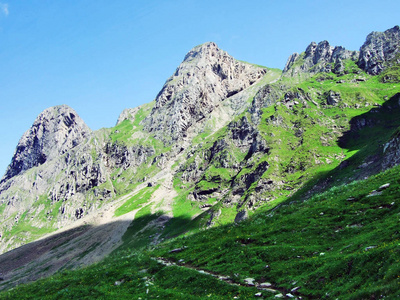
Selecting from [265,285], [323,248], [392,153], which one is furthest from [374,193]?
[392,153]

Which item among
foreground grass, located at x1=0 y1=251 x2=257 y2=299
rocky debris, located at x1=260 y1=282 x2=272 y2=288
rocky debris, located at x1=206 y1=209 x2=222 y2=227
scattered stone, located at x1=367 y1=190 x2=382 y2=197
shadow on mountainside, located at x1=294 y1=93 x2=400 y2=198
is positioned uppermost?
foreground grass, located at x1=0 y1=251 x2=257 y2=299

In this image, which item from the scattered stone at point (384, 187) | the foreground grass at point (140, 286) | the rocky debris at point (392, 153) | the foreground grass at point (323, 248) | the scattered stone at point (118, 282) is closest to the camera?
the foreground grass at point (323, 248)

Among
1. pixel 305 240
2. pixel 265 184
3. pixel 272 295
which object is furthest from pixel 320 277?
pixel 265 184

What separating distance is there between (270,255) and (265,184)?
146544 mm

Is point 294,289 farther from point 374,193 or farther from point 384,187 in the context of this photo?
point 384,187

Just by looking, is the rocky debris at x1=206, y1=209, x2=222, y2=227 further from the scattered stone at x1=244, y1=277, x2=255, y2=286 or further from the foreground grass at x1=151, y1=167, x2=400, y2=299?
the scattered stone at x1=244, y1=277, x2=255, y2=286

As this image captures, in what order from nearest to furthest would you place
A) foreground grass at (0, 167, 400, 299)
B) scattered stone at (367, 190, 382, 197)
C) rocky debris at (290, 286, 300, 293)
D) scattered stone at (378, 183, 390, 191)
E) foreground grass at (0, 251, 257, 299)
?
foreground grass at (0, 167, 400, 299), rocky debris at (290, 286, 300, 293), foreground grass at (0, 251, 257, 299), scattered stone at (367, 190, 382, 197), scattered stone at (378, 183, 390, 191)

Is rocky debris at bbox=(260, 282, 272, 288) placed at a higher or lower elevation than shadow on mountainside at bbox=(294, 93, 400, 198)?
higher

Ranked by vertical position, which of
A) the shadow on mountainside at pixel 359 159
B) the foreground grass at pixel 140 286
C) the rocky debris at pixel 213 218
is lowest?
the rocky debris at pixel 213 218

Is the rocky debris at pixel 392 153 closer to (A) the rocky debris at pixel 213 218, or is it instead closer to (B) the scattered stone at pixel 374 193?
(B) the scattered stone at pixel 374 193

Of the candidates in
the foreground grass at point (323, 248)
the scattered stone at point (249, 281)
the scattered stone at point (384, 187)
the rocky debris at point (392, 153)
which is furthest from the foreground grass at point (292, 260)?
the rocky debris at point (392, 153)

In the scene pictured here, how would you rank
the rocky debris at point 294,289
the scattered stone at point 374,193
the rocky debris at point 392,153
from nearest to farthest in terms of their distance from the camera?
the rocky debris at point 294,289
the scattered stone at point 374,193
the rocky debris at point 392,153

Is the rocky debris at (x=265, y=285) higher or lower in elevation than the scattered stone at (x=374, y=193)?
higher

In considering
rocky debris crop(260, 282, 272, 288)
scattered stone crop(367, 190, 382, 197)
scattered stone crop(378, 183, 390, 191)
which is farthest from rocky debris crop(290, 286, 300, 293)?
scattered stone crop(378, 183, 390, 191)
